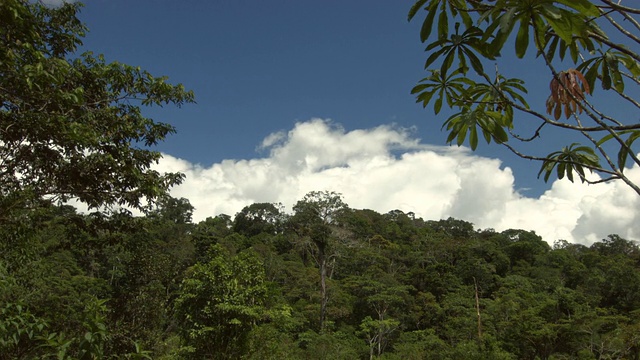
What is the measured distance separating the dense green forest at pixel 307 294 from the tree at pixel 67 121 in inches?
15.8

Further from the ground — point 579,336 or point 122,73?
point 122,73

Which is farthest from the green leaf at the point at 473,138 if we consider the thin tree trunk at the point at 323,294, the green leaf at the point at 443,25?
the thin tree trunk at the point at 323,294

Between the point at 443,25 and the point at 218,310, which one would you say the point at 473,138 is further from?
the point at 218,310

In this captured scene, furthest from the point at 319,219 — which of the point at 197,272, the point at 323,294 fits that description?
the point at 197,272

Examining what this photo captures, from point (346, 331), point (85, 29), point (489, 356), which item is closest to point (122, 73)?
point (85, 29)

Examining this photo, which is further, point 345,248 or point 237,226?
point 237,226

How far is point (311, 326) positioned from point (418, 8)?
1944 cm

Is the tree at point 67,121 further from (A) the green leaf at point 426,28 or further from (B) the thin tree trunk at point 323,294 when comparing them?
(B) the thin tree trunk at point 323,294

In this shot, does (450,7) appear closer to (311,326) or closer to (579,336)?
(579,336)

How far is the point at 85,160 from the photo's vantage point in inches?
140

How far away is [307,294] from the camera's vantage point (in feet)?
68.0

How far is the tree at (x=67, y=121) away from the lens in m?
2.74

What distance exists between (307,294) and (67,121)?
18.6m

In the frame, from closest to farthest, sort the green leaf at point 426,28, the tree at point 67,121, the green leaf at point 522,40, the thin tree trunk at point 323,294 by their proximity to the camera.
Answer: the green leaf at point 522,40, the green leaf at point 426,28, the tree at point 67,121, the thin tree trunk at point 323,294
